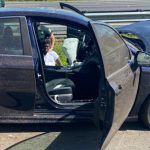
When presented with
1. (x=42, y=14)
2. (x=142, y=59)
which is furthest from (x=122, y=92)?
(x=42, y=14)

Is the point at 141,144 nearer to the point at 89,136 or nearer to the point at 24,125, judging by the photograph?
the point at 89,136

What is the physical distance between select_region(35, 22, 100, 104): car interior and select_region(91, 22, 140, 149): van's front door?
383 mm

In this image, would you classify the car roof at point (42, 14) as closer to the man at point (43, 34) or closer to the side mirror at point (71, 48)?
the man at point (43, 34)

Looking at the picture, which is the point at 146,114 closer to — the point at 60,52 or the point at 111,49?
the point at 111,49

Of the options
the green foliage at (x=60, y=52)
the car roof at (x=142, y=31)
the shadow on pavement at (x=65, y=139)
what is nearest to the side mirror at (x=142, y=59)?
the shadow on pavement at (x=65, y=139)

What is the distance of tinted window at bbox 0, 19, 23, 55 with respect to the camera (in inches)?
253

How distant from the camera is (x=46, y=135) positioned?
21.9 ft

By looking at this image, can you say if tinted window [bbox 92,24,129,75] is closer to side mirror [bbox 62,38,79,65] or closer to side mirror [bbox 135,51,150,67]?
side mirror [bbox 135,51,150,67]

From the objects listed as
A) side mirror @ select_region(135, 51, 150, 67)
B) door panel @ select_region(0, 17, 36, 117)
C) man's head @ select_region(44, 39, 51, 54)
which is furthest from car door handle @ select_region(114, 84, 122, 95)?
man's head @ select_region(44, 39, 51, 54)

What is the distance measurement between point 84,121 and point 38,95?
27.4 inches

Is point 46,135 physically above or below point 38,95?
below

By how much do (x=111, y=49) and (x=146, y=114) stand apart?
3.87 ft

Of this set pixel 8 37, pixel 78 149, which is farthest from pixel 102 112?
pixel 8 37

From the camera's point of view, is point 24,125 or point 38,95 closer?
point 38,95
